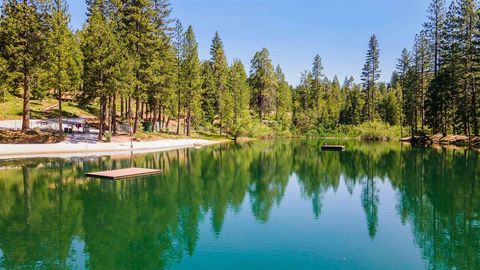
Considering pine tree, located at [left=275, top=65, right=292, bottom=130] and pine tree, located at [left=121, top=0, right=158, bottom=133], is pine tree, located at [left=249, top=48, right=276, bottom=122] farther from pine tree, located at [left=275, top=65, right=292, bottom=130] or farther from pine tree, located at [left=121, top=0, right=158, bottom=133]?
pine tree, located at [left=121, top=0, right=158, bottom=133]

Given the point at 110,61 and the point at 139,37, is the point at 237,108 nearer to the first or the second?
the point at 139,37

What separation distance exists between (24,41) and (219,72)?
4810 centimetres

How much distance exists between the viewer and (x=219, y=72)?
85438mm

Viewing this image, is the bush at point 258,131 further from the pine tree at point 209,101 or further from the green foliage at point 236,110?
the pine tree at point 209,101

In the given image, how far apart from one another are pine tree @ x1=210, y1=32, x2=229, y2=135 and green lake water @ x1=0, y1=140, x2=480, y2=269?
49.2 meters

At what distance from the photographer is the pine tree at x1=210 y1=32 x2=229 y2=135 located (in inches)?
3104

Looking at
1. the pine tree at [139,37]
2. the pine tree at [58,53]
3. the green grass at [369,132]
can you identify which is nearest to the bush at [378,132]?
the green grass at [369,132]

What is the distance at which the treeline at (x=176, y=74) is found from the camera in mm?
42375

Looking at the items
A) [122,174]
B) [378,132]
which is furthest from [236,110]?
[122,174]

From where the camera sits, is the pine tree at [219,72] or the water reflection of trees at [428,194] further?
the pine tree at [219,72]

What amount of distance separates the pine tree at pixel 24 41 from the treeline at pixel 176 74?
0.11 metres

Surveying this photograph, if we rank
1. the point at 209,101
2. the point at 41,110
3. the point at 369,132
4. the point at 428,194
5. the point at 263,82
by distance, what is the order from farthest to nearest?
the point at 263,82 < the point at 369,132 < the point at 209,101 < the point at 41,110 < the point at 428,194

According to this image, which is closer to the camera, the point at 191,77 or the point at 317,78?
the point at 191,77

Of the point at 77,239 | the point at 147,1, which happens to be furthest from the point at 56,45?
the point at 77,239
